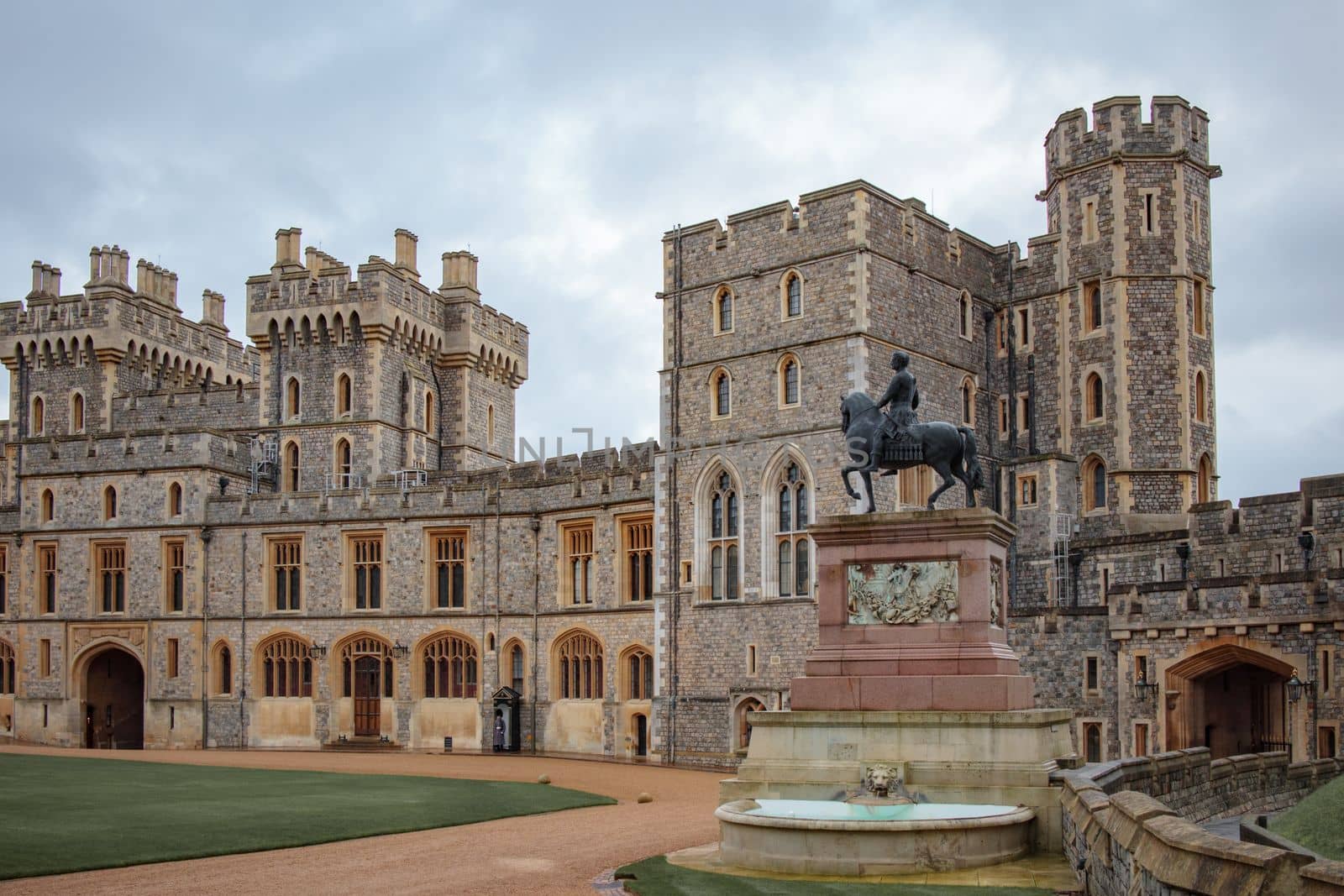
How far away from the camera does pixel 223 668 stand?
41406mm

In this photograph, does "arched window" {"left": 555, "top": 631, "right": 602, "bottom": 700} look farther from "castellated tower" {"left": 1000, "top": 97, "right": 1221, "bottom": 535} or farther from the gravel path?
the gravel path

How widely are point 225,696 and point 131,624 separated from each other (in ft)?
12.0

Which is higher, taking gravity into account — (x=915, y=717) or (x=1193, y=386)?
(x=1193, y=386)

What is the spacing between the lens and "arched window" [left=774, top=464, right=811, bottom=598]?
31344 millimetres

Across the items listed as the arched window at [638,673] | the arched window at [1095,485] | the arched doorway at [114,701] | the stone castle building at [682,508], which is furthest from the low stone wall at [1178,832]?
the arched doorway at [114,701]

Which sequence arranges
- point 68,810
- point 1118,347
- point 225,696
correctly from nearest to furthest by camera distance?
point 68,810 → point 1118,347 → point 225,696

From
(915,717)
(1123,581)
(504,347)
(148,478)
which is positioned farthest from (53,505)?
(915,717)

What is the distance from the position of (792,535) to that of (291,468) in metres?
19.5

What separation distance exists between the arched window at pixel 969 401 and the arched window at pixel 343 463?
1921cm

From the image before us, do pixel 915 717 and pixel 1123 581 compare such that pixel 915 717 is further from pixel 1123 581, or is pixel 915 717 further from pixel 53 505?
pixel 53 505

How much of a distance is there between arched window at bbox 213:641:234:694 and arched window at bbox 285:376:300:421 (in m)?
7.84

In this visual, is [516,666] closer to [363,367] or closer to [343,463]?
[343,463]

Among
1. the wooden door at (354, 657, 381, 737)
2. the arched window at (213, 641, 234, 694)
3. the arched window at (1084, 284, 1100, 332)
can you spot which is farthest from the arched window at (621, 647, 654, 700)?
the arched window at (1084, 284, 1100, 332)

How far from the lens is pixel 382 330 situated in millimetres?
43938
